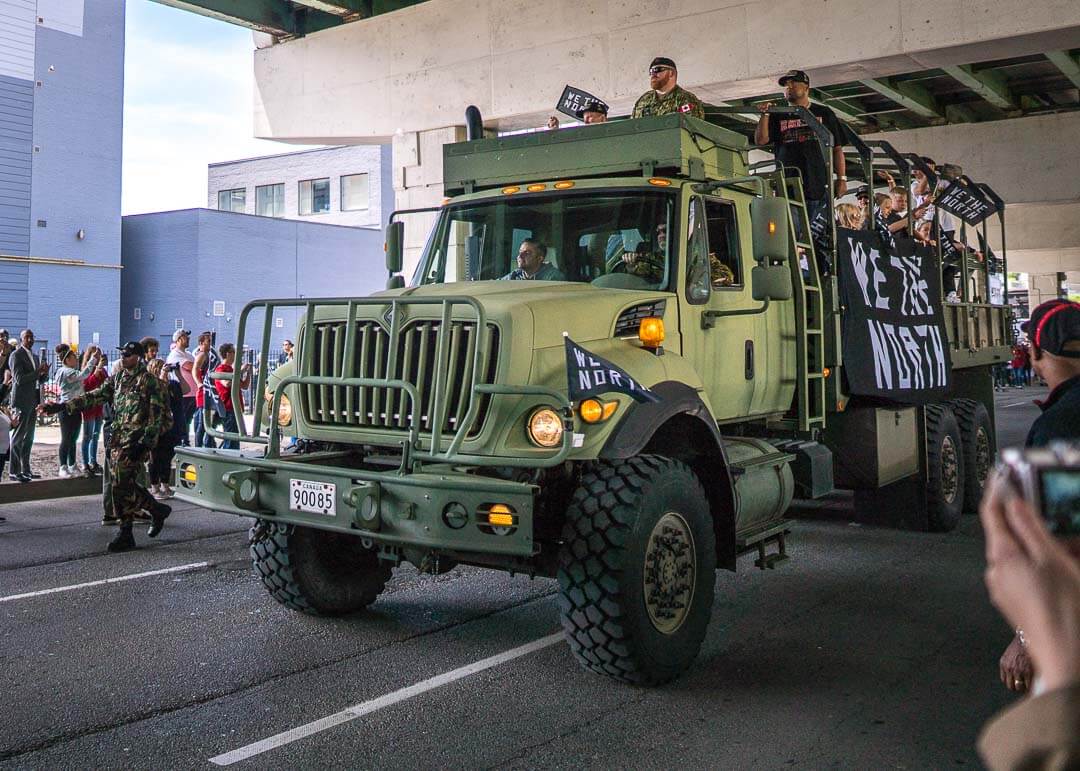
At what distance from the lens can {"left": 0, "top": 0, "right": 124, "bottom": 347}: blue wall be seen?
109 feet

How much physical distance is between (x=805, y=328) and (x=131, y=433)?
561 cm

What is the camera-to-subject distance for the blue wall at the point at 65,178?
33.1 meters

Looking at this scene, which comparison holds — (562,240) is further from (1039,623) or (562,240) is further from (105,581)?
(1039,623)

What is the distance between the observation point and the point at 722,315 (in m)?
6.05

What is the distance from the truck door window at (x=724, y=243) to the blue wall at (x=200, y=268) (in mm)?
34308

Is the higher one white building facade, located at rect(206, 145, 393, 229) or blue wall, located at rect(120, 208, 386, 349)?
white building facade, located at rect(206, 145, 393, 229)

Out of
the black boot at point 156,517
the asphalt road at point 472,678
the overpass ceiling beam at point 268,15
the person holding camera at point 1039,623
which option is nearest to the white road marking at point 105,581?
the asphalt road at point 472,678

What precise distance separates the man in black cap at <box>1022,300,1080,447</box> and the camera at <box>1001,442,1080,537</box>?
1.59 m

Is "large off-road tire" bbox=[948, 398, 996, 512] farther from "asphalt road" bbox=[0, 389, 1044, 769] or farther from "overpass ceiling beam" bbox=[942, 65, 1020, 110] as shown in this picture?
"overpass ceiling beam" bbox=[942, 65, 1020, 110]

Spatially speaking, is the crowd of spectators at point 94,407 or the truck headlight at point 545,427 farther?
the crowd of spectators at point 94,407

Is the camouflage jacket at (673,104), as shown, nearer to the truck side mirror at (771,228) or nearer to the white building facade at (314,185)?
the truck side mirror at (771,228)

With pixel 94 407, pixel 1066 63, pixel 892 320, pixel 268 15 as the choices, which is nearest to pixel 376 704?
pixel 892 320

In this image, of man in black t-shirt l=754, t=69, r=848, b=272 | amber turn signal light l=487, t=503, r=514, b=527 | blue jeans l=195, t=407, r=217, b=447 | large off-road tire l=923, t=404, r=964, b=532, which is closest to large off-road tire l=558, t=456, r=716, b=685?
amber turn signal light l=487, t=503, r=514, b=527

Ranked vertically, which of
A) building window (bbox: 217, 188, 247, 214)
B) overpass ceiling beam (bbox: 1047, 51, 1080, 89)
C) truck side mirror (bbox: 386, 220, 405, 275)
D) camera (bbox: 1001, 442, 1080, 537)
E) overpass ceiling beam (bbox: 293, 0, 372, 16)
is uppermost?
building window (bbox: 217, 188, 247, 214)
